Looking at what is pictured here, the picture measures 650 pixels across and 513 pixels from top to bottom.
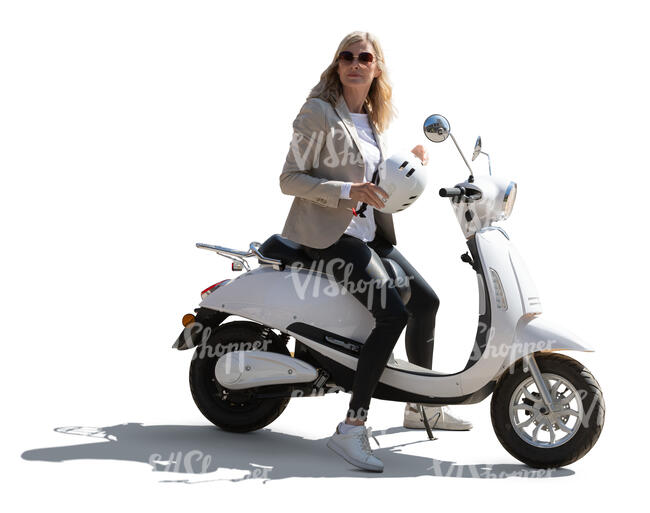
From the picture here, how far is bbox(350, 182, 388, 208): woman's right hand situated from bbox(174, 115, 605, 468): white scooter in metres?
0.37

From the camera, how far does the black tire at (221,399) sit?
6.10 m

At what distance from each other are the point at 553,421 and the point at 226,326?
1817 millimetres

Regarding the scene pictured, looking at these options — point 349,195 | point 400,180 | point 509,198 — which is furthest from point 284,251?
point 509,198

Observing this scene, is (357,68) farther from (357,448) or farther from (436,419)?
(436,419)

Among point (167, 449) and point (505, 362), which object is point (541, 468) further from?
point (167, 449)

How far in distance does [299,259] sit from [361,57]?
1090 millimetres

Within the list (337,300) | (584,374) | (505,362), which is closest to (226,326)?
(337,300)

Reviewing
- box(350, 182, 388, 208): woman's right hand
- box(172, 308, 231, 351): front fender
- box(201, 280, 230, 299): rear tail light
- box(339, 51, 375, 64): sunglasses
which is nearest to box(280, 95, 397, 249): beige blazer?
box(350, 182, 388, 208): woman's right hand

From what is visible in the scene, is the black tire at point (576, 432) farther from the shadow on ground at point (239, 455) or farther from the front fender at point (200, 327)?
the front fender at point (200, 327)

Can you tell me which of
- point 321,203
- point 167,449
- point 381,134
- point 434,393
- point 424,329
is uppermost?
point 381,134

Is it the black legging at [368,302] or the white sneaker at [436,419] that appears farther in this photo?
the white sneaker at [436,419]

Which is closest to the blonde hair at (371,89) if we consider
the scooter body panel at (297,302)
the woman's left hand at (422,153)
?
the woman's left hand at (422,153)

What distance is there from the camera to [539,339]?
213 inches

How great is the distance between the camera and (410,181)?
550 centimetres
